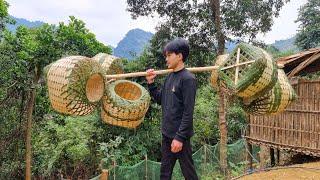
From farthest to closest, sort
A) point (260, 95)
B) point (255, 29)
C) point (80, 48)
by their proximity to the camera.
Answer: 1. point (255, 29)
2. point (80, 48)
3. point (260, 95)

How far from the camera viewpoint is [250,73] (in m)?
3.86

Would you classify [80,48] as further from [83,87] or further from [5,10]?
[83,87]

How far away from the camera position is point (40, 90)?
9.93m

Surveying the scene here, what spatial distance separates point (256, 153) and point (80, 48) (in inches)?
308

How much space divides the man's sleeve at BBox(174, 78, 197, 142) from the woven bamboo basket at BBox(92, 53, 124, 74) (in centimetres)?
106

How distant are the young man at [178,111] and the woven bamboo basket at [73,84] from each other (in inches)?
24.2

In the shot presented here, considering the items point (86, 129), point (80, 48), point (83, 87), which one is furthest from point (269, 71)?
point (86, 129)

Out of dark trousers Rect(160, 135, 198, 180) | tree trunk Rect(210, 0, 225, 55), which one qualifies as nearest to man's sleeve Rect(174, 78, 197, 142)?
dark trousers Rect(160, 135, 198, 180)

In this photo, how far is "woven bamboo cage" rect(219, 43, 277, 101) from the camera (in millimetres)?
3867

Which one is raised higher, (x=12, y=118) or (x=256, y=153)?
(x=12, y=118)

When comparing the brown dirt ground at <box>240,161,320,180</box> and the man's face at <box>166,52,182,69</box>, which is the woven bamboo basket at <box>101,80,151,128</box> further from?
the brown dirt ground at <box>240,161,320,180</box>

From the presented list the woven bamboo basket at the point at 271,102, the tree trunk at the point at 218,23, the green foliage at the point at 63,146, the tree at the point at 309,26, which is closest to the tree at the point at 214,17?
the tree trunk at the point at 218,23

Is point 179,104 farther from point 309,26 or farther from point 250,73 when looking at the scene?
point 309,26

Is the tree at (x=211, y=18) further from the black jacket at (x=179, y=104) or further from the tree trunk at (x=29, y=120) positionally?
the black jacket at (x=179, y=104)
